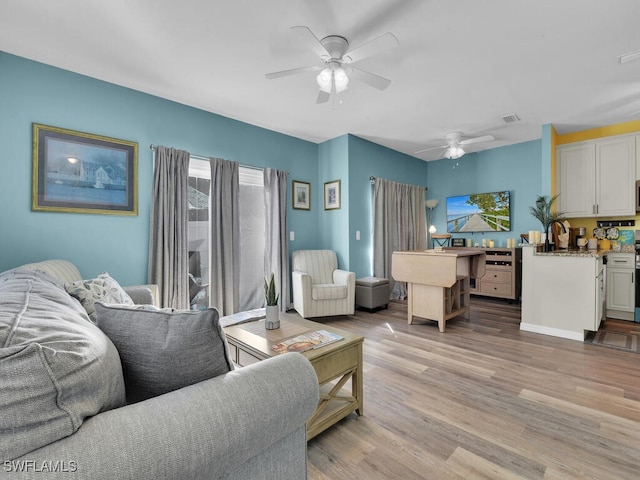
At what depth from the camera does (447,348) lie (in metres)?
2.87

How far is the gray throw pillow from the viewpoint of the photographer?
86 cm

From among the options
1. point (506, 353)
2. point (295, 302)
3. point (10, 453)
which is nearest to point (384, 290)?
point (295, 302)

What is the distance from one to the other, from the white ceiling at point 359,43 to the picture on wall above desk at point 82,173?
597mm

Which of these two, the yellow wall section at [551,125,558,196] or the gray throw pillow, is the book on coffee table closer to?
the gray throw pillow

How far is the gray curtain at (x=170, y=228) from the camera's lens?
3.06 meters

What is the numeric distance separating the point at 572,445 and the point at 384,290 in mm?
2801

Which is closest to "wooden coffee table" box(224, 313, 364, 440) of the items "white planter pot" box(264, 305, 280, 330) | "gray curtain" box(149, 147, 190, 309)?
"white planter pot" box(264, 305, 280, 330)

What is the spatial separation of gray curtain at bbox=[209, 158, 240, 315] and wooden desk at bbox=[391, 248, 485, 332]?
195cm

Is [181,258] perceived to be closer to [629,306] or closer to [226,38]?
[226,38]

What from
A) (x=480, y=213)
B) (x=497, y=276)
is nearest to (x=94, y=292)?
(x=497, y=276)

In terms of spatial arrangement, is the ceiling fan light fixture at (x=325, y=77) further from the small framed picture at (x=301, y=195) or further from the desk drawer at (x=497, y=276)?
the desk drawer at (x=497, y=276)

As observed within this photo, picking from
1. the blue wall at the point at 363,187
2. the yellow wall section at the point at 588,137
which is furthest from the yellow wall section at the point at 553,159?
the blue wall at the point at 363,187

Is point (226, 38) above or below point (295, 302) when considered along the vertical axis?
above

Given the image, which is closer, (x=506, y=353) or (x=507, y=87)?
(x=506, y=353)
